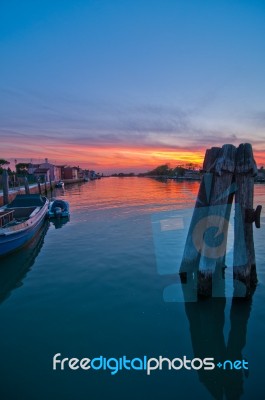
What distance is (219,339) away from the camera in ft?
17.9

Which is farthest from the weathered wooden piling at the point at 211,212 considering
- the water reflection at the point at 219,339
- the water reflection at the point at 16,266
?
the water reflection at the point at 16,266

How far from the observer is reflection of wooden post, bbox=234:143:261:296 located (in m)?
5.82

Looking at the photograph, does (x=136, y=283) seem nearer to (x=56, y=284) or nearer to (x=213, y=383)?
(x=56, y=284)

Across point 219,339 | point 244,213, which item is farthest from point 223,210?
point 219,339

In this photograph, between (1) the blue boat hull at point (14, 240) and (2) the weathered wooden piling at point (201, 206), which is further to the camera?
(1) the blue boat hull at point (14, 240)

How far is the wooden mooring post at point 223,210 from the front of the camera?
19.2 feet

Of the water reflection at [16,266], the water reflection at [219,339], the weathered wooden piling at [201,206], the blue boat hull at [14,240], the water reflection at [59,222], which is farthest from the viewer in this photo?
the water reflection at [59,222]

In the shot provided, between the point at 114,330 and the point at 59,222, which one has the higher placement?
the point at 59,222

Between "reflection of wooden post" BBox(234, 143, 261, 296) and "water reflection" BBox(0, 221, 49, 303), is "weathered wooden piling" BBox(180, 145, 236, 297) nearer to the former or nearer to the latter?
"reflection of wooden post" BBox(234, 143, 261, 296)

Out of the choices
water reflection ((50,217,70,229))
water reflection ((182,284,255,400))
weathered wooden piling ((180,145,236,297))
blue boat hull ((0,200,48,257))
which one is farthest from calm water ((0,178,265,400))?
water reflection ((50,217,70,229))

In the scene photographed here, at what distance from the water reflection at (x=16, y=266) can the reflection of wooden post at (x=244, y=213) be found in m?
Result: 7.00

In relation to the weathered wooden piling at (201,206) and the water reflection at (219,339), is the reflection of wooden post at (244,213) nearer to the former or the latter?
the weathered wooden piling at (201,206)

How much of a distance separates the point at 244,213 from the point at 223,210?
22.3 inches

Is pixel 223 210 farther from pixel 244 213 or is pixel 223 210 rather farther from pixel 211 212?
pixel 244 213
